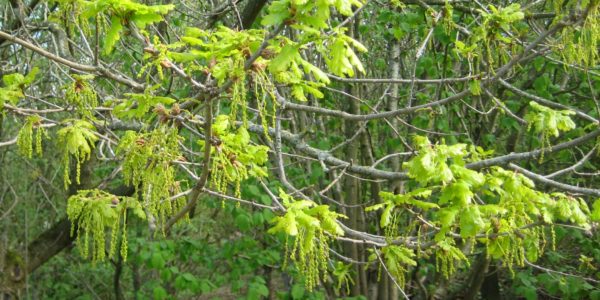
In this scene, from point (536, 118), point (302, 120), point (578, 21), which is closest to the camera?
point (578, 21)

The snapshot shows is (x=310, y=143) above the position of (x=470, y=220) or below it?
above

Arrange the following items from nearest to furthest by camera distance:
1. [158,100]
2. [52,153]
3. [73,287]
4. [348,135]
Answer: [158,100], [348,135], [52,153], [73,287]

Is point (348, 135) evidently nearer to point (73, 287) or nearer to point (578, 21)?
point (578, 21)

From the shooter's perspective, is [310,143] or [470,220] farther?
[310,143]

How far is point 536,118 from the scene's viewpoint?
3.02m

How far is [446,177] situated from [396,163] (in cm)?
287

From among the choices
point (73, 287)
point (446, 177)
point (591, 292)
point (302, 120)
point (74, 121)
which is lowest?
point (73, 287)

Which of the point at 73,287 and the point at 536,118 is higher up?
the point at 536,118

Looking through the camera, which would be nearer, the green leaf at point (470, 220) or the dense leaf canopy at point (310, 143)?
the dense leaf canopy at point (310, 143)

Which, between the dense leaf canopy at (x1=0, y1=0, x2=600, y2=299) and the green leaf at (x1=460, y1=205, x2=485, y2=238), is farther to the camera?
the green leaf at (x1=460, y1=205, x2=485, y2=238)

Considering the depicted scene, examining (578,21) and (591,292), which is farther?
(591,292)

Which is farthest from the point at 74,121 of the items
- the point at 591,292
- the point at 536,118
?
the point at 591,292

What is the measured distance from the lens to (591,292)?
4.98 meters

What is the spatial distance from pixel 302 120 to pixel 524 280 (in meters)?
2.66
